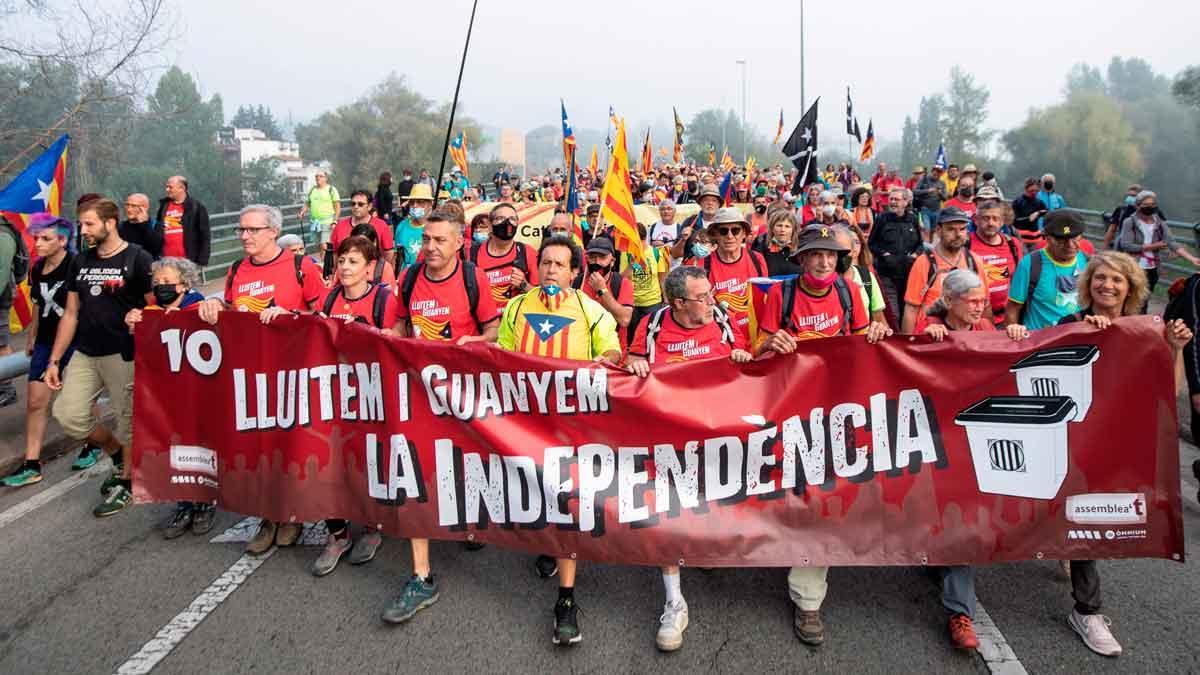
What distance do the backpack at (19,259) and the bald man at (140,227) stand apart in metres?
0.84

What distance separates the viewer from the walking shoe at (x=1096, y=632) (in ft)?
11.6

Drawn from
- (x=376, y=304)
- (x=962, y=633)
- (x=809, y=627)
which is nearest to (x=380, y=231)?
(x=376, y=304)

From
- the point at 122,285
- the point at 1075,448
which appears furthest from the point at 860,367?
the point at 122,285

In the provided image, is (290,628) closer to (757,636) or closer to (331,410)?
(331,410)

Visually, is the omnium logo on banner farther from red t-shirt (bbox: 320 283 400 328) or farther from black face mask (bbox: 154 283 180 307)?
black face mask (bbox: 154 283 180 307)

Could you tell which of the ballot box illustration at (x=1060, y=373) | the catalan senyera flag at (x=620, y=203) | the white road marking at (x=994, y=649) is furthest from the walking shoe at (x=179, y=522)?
the ballot box illustration at (x=1060, y=373)

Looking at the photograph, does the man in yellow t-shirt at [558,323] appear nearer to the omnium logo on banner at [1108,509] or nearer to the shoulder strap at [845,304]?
the shoulder strap at [845,304]

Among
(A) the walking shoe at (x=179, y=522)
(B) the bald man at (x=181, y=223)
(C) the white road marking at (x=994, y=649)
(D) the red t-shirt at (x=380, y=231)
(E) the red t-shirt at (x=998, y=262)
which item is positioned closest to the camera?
(C) the white road marking at (x=994, y=649)

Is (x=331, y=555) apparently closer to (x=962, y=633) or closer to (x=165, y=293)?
(x=165, y=293)

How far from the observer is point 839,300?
4.54 meters

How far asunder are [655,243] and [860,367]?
577cm

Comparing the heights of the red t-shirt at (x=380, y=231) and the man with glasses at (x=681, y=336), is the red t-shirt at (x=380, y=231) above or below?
above

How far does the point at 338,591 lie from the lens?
14.0 feet

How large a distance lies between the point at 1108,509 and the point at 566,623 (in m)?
2.60
